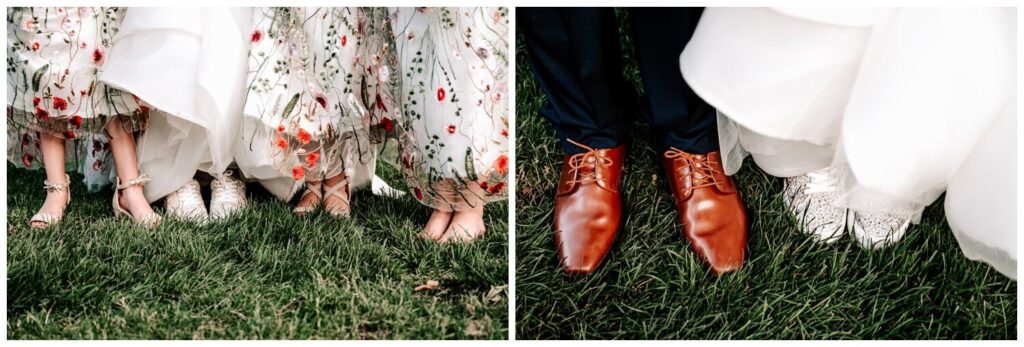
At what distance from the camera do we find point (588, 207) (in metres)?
1.54

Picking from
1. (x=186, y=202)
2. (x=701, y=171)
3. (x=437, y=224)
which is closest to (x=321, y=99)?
(x=437, y=224)

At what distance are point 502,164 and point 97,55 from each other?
0.82 metres

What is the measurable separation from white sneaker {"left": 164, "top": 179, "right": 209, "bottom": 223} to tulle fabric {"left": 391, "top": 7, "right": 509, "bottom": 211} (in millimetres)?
551

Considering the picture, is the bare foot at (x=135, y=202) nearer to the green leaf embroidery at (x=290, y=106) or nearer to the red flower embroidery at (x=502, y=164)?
the green leaf embroidery at (x=290, y=106)

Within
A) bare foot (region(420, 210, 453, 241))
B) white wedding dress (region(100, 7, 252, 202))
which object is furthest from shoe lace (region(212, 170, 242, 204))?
bare foot (region(420, 210, 453, 241))

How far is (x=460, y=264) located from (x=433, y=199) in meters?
0.17

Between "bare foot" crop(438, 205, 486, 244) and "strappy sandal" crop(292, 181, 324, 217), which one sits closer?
"bare foot" crop(438, 205, 486, 244)

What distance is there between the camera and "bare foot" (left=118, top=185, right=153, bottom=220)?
1.70 metres

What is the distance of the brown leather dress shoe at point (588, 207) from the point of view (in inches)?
59.0

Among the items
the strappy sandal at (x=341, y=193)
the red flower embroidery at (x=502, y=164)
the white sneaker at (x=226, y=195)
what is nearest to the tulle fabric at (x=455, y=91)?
the red flower embroidery at (x=502, y=164)

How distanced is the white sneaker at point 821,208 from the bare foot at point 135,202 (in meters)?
1.38

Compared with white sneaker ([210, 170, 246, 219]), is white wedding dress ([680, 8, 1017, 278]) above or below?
above

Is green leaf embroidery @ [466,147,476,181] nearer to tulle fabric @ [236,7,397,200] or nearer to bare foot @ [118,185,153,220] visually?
tulle fabric @ [236,7,397,200]
